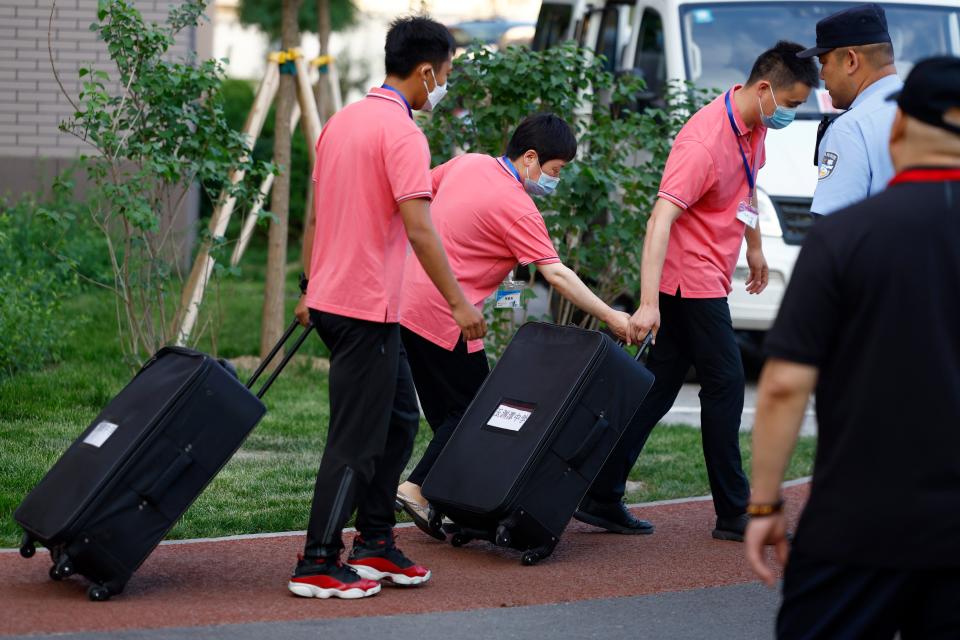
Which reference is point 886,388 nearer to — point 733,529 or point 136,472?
point 136,472

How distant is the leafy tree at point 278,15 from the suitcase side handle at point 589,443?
18.0 m

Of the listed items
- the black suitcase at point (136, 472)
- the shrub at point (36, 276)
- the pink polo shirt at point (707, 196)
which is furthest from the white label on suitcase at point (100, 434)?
the shrub at point (36, 276)

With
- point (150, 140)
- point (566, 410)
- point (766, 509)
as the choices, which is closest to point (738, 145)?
point (566, 410)

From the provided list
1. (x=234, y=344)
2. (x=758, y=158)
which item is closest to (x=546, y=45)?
(x=234, y=344)

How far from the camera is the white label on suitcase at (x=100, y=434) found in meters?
4.58

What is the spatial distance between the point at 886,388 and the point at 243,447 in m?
5.05

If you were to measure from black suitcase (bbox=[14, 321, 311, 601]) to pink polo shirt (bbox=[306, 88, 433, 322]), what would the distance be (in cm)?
47

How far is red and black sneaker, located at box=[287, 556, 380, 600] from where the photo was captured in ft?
15.0

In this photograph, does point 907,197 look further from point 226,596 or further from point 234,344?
point 234,344

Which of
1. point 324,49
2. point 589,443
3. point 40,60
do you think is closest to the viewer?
point 589,443

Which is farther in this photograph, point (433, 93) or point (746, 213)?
point (746, 213)

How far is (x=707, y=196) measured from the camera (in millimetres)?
5645

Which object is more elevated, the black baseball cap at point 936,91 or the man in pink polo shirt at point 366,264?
the black baseball cap at point 936,91

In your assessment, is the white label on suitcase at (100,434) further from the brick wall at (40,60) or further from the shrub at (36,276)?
the brick wall at (40,60)
